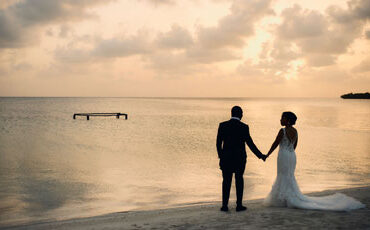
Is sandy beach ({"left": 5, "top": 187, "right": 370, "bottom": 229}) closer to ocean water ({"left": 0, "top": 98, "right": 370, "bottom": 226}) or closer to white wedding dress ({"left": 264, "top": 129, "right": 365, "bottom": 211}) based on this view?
white wedding dress ({"left": 264, "top": 129, "right": 365, "bottom": 211})

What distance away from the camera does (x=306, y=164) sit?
20.6 metres

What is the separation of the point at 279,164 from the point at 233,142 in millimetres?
1597

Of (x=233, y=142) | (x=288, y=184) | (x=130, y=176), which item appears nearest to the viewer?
(x=233, y=142)

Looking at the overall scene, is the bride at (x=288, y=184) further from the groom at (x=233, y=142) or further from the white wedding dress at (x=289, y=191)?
the groom at (x=233, y=142)

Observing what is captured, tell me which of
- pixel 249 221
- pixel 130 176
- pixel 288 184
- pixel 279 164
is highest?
pixel 279 164

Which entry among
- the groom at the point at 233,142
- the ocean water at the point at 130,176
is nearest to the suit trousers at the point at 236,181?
the groom at the point at 233,142

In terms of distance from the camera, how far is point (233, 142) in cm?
735

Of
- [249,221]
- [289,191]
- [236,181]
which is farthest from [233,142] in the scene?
[289,191]

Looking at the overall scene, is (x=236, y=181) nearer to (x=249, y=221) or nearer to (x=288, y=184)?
(x=249, y=221)

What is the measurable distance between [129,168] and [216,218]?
41.8 ft

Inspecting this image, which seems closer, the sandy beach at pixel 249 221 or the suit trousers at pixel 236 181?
the sandy beach at pixel 249 221

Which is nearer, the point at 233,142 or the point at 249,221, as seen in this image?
the point at 249,221

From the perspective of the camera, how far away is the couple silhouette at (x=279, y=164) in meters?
7.34

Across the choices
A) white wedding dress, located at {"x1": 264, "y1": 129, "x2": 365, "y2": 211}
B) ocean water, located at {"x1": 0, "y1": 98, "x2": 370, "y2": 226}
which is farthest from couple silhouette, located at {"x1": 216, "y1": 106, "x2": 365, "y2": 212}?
ocean water, located at {"x1": 0, "y1": 98, "x2": 370, "y2": 226}
